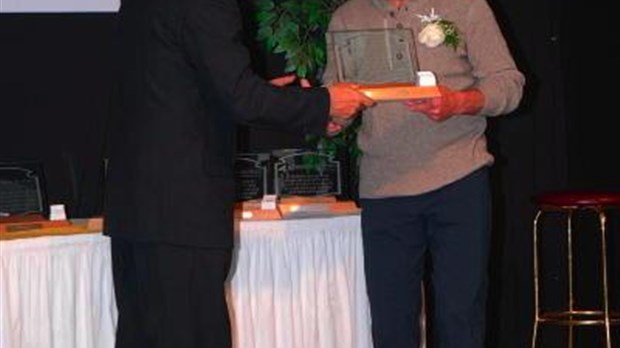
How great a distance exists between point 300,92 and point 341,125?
0.20 metres

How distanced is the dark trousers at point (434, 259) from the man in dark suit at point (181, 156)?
1.90 feet

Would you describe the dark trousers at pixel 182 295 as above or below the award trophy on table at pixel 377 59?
below

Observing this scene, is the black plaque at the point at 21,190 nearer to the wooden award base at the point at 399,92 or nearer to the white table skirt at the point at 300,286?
the white table skirt at the point at 300,286

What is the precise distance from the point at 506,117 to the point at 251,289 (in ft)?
4.76

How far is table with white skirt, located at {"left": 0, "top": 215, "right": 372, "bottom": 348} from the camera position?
2793mm

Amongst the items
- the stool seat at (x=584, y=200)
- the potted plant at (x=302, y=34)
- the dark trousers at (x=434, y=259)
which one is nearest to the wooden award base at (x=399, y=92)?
the dark trousers at (x=434, y=259)

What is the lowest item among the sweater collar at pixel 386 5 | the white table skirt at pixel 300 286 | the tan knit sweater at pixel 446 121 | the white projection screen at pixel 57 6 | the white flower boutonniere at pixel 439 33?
the white table skirt at pixel 300 286

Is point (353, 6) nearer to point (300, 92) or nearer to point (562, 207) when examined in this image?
point (300, 92)

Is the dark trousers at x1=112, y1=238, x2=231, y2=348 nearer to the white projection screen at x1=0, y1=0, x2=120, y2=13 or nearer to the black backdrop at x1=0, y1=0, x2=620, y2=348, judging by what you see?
the black backdrop at x1=0, y1=0, x2=620, y2=348

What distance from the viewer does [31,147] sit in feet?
11.1

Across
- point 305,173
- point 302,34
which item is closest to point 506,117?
point 305,173

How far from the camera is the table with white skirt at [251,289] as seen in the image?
110 inches

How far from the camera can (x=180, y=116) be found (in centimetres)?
221

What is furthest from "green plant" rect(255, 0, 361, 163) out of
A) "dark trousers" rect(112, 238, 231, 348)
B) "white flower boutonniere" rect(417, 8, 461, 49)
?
"dark trousers" rect(112, 238, 231, 348)
